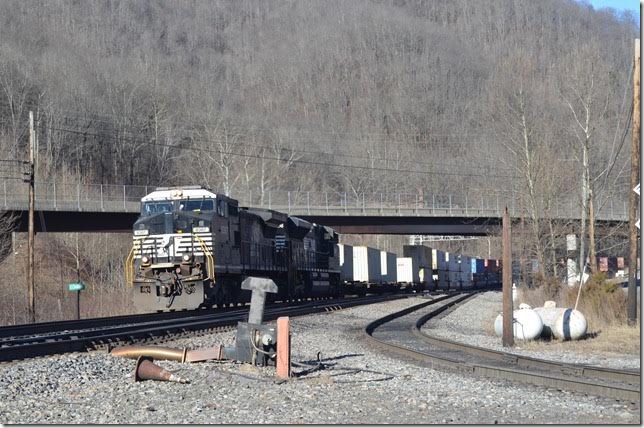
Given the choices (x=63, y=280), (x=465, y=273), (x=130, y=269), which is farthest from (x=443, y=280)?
(x=130, y=269)

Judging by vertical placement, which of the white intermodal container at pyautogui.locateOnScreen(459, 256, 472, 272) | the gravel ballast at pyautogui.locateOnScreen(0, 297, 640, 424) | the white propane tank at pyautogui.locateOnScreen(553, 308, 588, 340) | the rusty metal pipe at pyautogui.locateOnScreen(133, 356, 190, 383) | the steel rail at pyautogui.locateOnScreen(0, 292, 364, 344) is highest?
the rusty metal pipe at pyautogui.locateOnScreen(133, 356, 190, 383)

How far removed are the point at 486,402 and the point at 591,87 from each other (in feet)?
99.3

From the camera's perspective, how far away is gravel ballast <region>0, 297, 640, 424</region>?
891 cm

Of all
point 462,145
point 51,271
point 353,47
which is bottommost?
point 51,271

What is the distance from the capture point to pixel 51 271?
55.4 m

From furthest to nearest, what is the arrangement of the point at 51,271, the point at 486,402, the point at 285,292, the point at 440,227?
the point at 440,227
the point at 51,271
the point at 285,292
the point at 486,402

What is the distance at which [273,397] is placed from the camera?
1007cm

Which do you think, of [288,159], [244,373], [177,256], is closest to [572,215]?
[177,256]

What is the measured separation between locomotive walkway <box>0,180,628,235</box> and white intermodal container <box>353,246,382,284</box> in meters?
4.49

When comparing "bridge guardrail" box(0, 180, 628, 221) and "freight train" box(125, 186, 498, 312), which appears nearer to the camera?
"freight train" box(125, 186, 498, 312)

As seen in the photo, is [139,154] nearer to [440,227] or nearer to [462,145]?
[440,227]

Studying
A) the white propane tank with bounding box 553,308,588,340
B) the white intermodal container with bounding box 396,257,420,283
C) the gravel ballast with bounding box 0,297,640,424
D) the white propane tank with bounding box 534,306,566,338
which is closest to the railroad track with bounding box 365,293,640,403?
the gravel ballast with bounding box 0,297,640,424

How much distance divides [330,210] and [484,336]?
36314 mm

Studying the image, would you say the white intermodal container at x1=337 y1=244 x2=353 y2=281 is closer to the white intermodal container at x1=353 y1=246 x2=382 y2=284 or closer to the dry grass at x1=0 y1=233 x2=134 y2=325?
the white intermodal container at x1=353 y1=246 x2=382 y2=284
